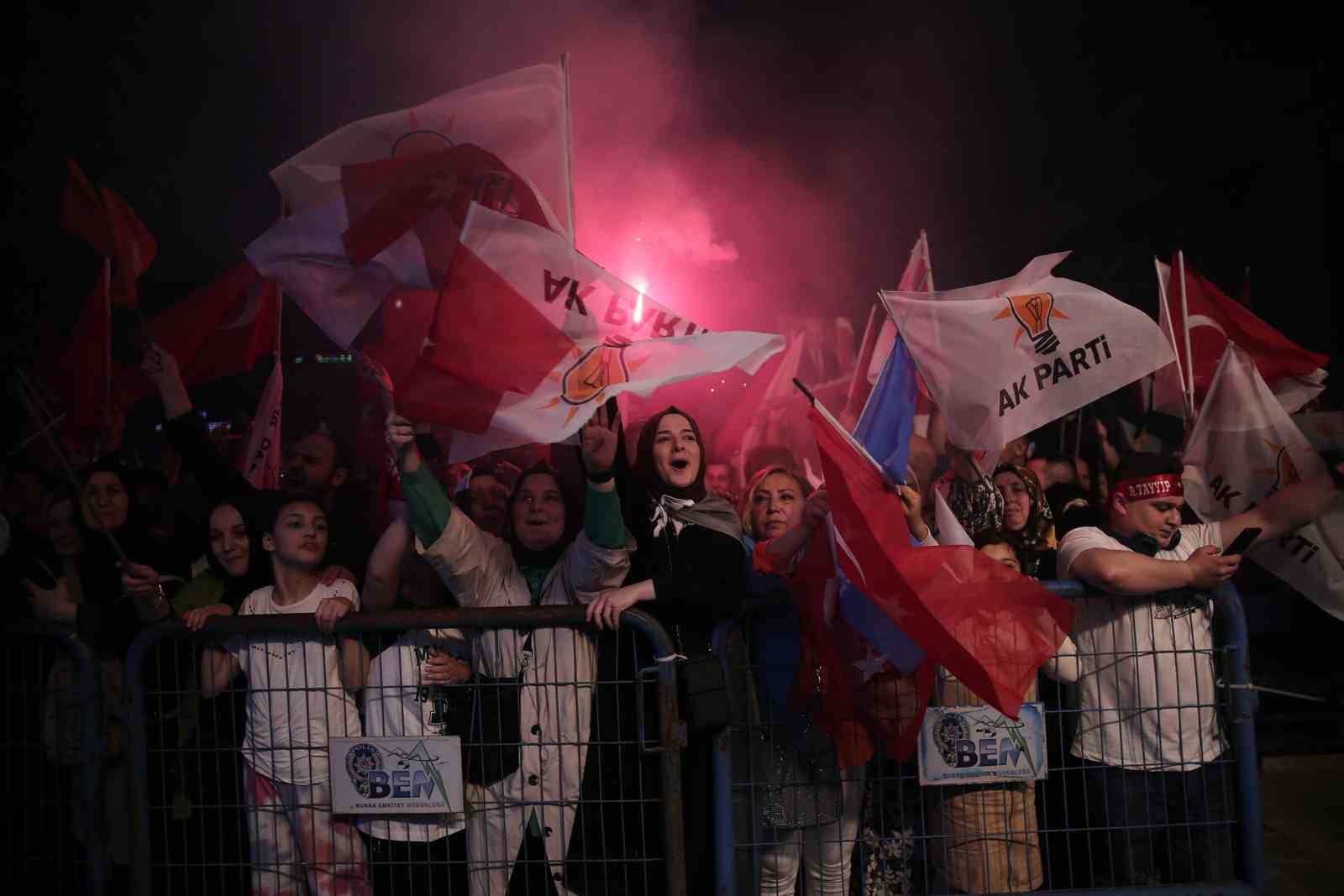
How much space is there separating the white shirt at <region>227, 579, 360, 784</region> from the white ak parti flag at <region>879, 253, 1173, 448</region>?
198 centimetres

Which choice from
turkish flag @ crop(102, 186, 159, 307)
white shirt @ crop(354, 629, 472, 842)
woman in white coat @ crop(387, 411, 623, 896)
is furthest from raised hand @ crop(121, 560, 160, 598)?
turkish flag @ crop(102, 186, 159, 307)

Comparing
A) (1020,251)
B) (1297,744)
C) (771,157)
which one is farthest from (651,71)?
(1297,744)

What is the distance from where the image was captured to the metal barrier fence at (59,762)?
313 centimetres

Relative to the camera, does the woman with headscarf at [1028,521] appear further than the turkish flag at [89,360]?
No

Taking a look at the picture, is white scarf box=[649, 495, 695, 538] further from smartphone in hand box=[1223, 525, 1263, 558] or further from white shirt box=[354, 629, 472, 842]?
smartphone in hand box=[1223, 525, 1263, 558]

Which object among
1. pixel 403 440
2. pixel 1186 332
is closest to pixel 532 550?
pixel 403 440

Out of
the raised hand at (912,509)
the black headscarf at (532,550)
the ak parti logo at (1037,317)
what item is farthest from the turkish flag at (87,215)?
the ak parti logo at (1037,317)

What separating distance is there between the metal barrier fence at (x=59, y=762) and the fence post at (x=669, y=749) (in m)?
1.64

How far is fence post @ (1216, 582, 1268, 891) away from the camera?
9.89 ft

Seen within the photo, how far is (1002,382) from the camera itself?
3271 mm

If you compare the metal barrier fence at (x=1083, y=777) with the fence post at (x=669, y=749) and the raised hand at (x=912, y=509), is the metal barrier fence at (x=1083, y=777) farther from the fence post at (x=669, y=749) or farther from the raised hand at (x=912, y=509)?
the raised hand at (x=912, y=509)

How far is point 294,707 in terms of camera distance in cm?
317

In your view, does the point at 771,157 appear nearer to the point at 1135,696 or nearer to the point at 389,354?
the point at 389,354

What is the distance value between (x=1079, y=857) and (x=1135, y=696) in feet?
2.11
